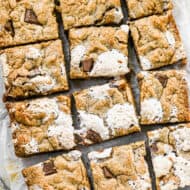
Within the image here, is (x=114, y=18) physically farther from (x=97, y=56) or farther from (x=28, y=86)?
(x=28, y=86)

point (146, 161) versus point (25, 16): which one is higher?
point (25, 16)

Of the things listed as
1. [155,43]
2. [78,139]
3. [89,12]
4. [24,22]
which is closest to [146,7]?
[155,43]

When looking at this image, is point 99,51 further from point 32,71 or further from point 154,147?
point 154,147

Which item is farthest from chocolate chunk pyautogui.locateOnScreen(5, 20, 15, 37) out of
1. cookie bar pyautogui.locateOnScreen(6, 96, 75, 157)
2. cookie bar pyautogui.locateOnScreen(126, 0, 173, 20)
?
cookie bar pyautogui.locateOnScreen(126, 0, 173, 20)

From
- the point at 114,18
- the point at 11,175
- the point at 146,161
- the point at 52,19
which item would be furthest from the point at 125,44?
the point at 11,175

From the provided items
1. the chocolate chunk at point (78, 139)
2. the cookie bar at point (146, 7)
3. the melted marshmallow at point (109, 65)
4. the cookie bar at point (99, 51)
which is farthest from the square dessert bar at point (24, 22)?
the chocolate chunk at point (78, 139)

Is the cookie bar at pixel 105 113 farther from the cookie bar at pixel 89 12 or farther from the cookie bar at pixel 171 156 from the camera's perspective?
the cookie bar at pixel 89 12
